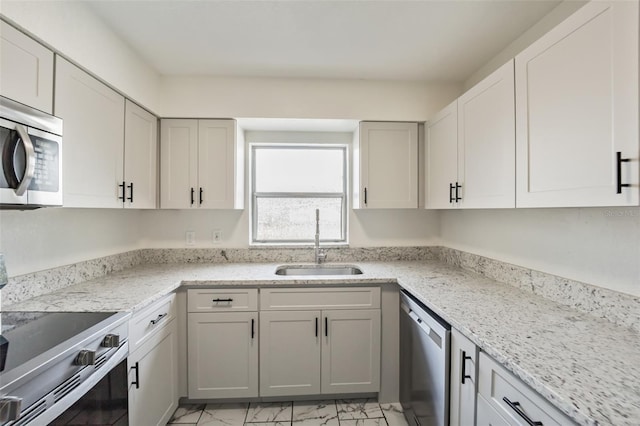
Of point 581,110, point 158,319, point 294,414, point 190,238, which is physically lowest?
point 294,414

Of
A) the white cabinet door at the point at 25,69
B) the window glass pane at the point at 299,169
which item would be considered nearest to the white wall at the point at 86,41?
the white cabinet door at the point at 25,69

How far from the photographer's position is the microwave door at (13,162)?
3.04 feet

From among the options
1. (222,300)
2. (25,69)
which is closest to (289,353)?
(222,300)

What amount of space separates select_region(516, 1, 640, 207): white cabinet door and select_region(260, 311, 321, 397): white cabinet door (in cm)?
148

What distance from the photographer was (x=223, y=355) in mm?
1863

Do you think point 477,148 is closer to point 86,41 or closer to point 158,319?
point 158,319

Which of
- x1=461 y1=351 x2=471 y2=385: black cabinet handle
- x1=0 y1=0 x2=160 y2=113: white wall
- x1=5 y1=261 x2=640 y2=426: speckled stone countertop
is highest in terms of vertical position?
x1=0 y1=0 x2=160 y2=113: white wall

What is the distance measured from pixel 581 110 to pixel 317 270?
1927mm

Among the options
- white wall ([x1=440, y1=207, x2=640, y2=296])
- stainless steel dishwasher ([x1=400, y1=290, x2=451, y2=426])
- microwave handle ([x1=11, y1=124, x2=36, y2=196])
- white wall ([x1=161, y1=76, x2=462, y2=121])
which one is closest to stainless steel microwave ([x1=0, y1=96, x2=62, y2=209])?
microwave handle ([x1=11, y1=124, x2=36, y2=196])

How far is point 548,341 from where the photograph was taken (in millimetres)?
980

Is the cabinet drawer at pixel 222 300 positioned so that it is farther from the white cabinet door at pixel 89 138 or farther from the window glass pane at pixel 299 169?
the window glass pane at pixel 299 169

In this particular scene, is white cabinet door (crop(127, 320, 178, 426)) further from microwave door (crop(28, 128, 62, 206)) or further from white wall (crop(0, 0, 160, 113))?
white wall (crop(0, 0, 160, 113))

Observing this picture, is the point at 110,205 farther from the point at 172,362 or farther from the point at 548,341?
the point at 548,341

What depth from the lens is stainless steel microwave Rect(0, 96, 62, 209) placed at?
3.07 feet
